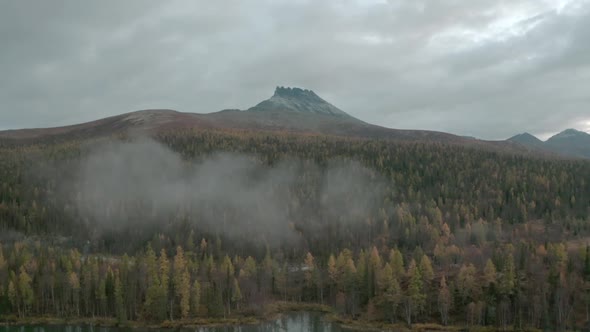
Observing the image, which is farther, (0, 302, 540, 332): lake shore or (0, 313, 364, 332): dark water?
(0, 313, 364, 332): dark water

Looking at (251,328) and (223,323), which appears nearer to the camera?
(251,328)

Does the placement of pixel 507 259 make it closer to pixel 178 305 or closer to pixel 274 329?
pixel 274 329

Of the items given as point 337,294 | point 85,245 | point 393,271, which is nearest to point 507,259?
point 393,271

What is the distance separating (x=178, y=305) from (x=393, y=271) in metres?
50.6

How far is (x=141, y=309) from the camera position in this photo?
112 m

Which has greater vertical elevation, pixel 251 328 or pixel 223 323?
pixel 223 323

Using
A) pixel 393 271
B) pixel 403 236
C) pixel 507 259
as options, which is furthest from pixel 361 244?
pixel 507 259

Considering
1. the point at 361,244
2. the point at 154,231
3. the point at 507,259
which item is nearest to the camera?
the point at 507,259

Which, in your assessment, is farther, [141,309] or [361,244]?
[361,244]

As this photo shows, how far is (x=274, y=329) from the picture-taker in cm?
10450

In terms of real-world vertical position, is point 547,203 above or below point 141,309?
above

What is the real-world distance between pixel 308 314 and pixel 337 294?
8.40 metres

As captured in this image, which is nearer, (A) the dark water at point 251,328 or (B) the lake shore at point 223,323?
(B) the lake shore at point 223,323

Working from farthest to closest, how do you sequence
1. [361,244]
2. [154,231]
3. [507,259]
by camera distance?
1. [154,231]
2. [361,244]
3. [507,259]
